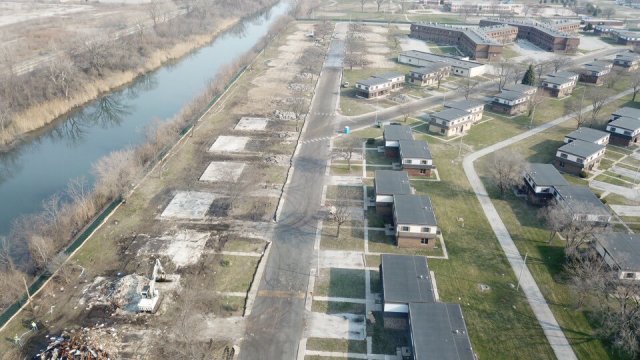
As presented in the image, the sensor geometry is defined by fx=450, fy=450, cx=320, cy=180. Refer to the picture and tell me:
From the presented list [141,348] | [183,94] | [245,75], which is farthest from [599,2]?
[141,348]

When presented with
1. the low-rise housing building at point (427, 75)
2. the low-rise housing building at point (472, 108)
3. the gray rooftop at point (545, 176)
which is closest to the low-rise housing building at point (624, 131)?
the low-rise housing building at point (472, 108)

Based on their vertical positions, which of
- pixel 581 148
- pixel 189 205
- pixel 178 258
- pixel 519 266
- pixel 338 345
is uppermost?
pixel 581 148

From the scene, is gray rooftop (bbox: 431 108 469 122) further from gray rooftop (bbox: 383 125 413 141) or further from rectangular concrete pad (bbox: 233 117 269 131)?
rectangular concrete pad (bbox: 233 117 269 131)

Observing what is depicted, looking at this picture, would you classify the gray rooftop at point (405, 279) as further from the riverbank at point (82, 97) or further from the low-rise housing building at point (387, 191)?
the riverbank at point (82, 97)

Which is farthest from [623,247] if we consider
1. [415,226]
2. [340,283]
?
[340,283]

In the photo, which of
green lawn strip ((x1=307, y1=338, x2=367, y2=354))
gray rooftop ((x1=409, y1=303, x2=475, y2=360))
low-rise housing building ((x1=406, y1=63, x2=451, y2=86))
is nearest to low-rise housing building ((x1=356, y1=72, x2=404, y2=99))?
low-rise housing building ((x1=406, y1=63, x2=451, y2=86))

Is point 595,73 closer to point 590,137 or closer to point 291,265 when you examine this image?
point 590,137
